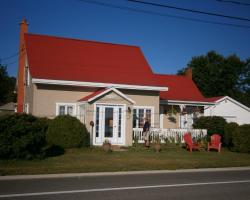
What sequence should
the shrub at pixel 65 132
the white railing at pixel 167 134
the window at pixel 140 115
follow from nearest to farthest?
1. the shrub at pixel 65 132
2. the white railing at pixel 167 134
3. the window at pixel 140 115

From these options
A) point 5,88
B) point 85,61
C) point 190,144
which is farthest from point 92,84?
point 5,88

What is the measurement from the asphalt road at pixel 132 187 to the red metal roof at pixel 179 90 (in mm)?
16253

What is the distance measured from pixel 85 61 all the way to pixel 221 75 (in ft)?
127

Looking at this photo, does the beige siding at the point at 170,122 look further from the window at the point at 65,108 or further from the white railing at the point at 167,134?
the window at the point at 65,108

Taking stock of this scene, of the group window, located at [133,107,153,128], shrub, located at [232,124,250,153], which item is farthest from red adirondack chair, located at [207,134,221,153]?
window, located at [133,107,153,128]

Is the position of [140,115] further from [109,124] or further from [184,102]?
[184,102]

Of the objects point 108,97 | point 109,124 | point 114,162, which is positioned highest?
point 108,97

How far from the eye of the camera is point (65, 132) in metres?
19.8

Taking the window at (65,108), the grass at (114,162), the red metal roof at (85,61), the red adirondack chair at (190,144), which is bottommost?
the grass at (114,162)

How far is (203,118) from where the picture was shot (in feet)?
90.4

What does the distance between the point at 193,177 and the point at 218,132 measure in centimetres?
1343

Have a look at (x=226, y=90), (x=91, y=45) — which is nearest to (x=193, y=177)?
(x=91, y=45)

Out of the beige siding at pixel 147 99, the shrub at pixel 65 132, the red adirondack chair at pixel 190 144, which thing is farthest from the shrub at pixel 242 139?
the shrub at pixel 65 132

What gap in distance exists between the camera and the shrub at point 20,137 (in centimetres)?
1566
